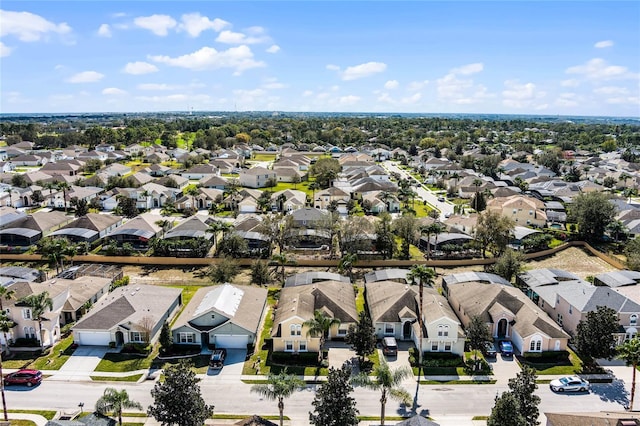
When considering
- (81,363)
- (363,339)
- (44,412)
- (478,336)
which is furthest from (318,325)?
(44,412)

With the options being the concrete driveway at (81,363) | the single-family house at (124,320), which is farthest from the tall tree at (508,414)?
the concrete driveway at (81,363)

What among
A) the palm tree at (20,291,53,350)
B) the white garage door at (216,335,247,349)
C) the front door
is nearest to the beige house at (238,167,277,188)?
the palm tree at (20,291,53,350)

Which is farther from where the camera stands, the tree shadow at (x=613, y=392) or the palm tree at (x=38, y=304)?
the palm tree at (x=38, y=304)

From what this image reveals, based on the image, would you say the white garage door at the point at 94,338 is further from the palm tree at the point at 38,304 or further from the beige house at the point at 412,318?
the beige house at the point at 412,318

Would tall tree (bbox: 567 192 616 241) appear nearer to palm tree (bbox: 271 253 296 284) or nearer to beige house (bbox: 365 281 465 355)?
beige house (bbox: 365 281 465 355)

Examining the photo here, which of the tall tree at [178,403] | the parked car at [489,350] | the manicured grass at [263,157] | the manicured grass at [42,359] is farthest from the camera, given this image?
the manicured grass at [263,157]
